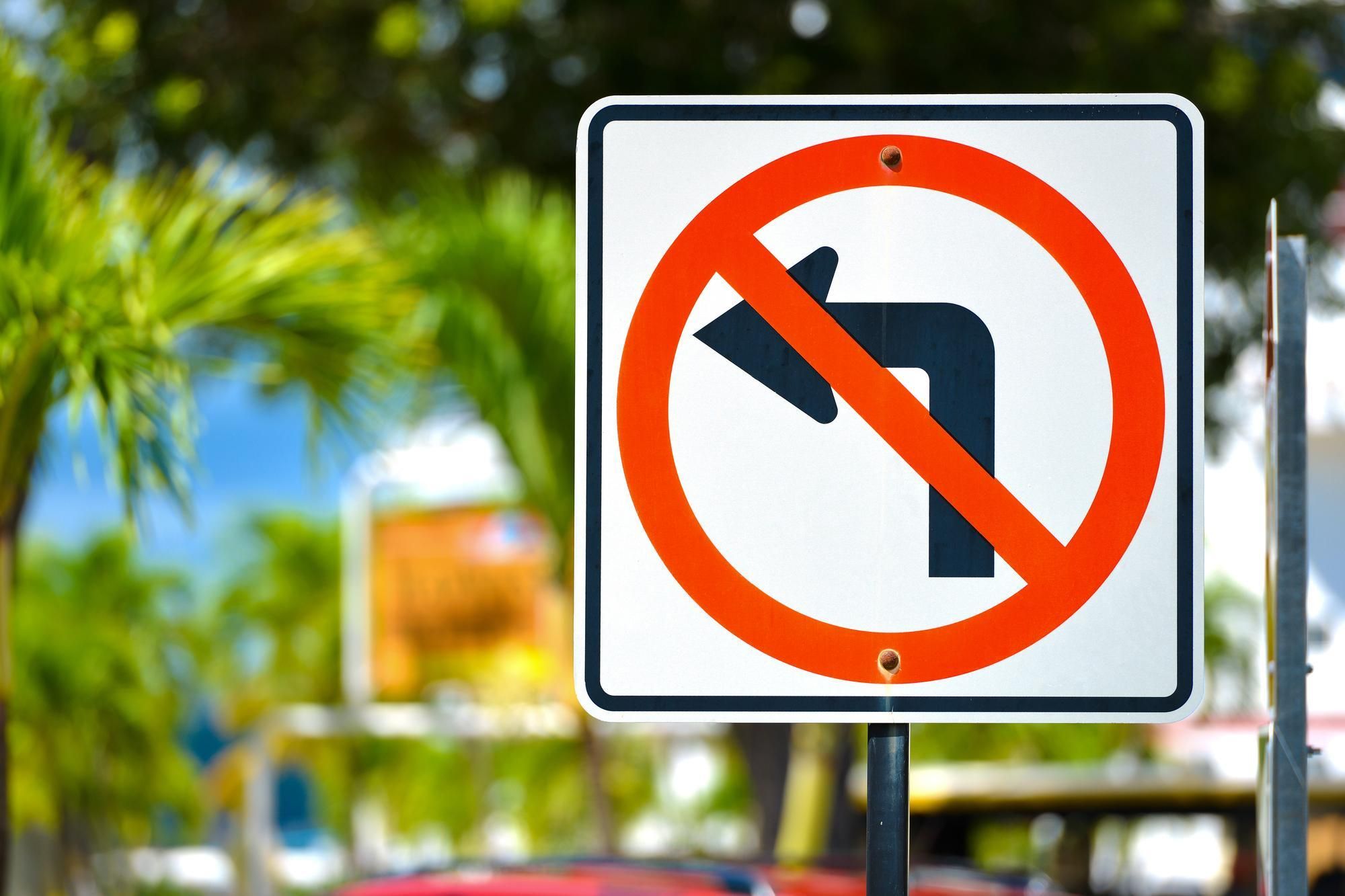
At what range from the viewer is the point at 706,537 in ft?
6.10

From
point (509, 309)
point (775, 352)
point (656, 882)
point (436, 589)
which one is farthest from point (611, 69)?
point (436, 589)

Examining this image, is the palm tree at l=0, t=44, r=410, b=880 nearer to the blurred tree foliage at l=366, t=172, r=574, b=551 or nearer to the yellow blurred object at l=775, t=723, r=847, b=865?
the blurred tree foliage at l=366, t=172, r=574, b=551

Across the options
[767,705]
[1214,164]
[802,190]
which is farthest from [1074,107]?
[1214,164]

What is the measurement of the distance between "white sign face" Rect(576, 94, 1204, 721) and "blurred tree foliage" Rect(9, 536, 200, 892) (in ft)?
40.9

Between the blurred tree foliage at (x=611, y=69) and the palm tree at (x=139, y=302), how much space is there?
10.5 feet

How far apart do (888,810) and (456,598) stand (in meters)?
12.6

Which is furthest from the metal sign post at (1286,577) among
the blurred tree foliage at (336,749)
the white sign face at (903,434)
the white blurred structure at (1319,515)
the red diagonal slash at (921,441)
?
the blurred tree foliage at (336,749)

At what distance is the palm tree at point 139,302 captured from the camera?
12.1 ft

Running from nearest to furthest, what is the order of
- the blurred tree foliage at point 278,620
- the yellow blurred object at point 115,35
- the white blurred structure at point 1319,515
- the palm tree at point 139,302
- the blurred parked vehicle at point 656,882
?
1. the palm tree at point 139,302
2. the blurred parked vehicle at point 656,882
3. the yellow blurred object at point 115,35
4. the white blurred structure at point 1319,515
5. the blurred tree foliage at point 278,620

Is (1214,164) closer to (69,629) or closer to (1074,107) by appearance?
(1074,107)

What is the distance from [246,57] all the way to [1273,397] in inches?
281

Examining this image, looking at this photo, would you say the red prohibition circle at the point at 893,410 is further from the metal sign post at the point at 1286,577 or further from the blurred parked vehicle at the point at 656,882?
the blurred parked vehicle at the point at 656,882

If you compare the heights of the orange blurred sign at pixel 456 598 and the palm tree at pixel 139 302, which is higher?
the palm tree at pixel 139 302

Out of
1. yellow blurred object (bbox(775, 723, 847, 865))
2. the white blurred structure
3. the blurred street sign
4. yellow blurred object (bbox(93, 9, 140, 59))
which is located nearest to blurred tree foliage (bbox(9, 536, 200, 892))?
the blurred street sign
